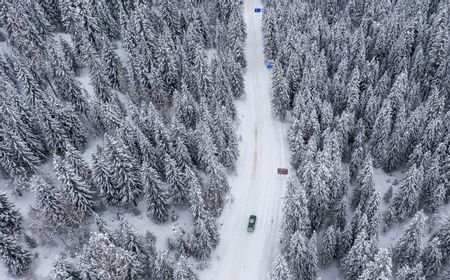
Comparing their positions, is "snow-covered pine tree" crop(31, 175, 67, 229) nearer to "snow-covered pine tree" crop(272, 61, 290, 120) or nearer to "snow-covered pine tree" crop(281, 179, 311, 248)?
"snow-covered pine tree" crop(281, 179, 311, 248)

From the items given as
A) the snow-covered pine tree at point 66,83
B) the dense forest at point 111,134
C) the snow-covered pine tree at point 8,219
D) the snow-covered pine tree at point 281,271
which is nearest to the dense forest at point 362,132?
the snow-covered pine tree at point 281,271

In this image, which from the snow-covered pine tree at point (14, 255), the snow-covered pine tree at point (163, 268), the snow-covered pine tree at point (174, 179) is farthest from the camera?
the snow-covered pine tree at point (174, 179)

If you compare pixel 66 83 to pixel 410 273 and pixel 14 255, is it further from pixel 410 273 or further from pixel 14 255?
pixel 410 273

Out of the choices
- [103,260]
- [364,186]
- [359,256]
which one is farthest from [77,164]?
[364,186]

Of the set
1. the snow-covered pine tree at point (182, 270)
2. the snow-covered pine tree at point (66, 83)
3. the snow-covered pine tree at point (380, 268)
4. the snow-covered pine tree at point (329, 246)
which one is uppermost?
the snow-covered pine tree at point (66, 83)

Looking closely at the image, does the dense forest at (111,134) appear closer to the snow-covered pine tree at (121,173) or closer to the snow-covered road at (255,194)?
the snow-covered pine tree at (121,173)

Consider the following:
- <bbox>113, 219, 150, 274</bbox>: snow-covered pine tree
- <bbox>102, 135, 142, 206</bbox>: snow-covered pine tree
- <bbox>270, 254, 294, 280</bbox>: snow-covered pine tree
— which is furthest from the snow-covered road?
<bbox>102, 135, 142, 206</bbox>: snow-covered pine tree
